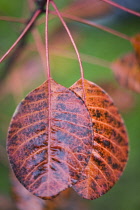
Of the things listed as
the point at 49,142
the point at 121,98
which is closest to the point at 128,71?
the point at 121,98

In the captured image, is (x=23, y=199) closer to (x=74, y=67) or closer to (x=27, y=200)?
(x=27, y=200)

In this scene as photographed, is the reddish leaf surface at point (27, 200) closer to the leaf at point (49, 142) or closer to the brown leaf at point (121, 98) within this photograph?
the leaf at point (49, 142)

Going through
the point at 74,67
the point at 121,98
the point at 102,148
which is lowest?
the point at 102,148

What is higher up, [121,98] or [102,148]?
[121,98]

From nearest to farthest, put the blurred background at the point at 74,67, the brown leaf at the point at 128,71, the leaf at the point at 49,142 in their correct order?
the leaf at the point at 49,142 < the brown leaf at the point at 128,71 < the blurred background at the point at 74,67

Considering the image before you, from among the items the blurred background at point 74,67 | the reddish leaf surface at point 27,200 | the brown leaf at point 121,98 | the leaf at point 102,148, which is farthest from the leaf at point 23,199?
the brown leaf at point 121,98

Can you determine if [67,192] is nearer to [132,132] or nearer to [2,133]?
[2,133]
